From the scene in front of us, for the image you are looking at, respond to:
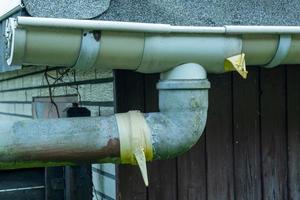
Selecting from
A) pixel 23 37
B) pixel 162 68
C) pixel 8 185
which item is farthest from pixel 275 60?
pixel 8 185

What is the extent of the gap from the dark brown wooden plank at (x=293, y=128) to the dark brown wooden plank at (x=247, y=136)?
0.70ft

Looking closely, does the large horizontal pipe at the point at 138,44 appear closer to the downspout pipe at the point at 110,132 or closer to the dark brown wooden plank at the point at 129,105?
the downspout pipe at the point at 110,132

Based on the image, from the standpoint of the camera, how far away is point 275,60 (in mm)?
2439

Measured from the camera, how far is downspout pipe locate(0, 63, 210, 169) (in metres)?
2.03

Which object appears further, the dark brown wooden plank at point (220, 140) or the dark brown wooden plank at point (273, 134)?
the dark brown wooden plank at point (273, 134)

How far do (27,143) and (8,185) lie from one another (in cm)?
179

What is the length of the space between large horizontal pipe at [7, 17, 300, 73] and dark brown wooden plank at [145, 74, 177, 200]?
1.46 ft

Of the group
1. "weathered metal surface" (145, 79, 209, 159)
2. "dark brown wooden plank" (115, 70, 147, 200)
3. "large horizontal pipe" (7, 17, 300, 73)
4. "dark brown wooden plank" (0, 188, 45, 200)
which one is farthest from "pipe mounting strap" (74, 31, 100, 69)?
"dark brown wooden plank" (0, 188, 45, 200)

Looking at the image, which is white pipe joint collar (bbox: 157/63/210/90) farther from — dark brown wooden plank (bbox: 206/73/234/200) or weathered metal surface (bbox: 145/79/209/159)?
dark brown wooden plank (bbox: 206/73/234/200)

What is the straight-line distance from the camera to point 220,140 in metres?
2.89

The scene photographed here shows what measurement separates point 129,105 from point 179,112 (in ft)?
1.75

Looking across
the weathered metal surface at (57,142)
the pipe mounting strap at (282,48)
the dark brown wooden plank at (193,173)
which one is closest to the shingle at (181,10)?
the pipe mounting strap at (282,48)

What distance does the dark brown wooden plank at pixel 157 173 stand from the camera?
8.95 ft

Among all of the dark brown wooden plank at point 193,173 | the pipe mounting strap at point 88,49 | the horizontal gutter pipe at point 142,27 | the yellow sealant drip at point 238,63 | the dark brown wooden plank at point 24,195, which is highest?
the horizontal gutter pipe at point 142,27
